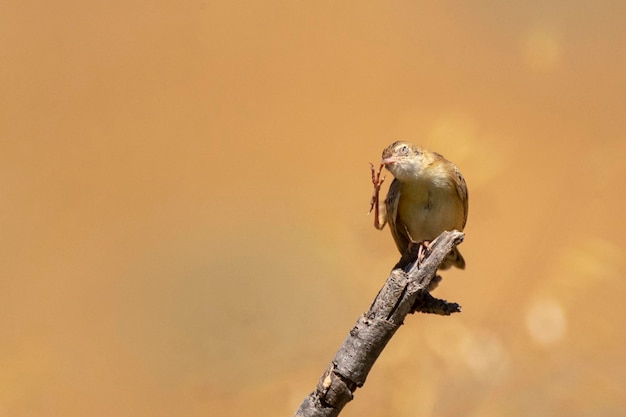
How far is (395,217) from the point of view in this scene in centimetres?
407

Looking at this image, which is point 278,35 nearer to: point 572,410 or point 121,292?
point 121,292

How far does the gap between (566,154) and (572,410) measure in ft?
5.41

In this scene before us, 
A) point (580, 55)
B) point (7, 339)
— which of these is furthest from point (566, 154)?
point (7, 339)

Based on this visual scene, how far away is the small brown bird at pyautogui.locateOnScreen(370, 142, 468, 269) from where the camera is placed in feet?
13.0

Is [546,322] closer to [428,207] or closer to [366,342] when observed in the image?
[428,207]

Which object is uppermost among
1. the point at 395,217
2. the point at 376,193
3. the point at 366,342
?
the point at 395,217

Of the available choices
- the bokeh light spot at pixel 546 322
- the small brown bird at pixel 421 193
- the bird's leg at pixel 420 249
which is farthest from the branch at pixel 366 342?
the bokeh light spot at pixel 546 322

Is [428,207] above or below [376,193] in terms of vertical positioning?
above

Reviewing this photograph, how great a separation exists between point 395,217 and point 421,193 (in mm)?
189

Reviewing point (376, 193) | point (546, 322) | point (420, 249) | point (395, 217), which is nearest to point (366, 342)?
point (420, 249)

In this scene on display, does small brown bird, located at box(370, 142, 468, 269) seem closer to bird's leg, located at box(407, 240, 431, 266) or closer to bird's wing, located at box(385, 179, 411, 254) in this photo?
bird's wing, located at box(385, 179, 411, 254)

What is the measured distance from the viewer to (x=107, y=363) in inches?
200

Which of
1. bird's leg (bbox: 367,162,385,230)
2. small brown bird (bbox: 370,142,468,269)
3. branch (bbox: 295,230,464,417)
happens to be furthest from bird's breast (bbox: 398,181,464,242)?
branch (bbox: 295,230,464,417)

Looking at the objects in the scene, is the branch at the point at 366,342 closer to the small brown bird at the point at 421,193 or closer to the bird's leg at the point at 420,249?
the bird's leg at the point at 420,249
